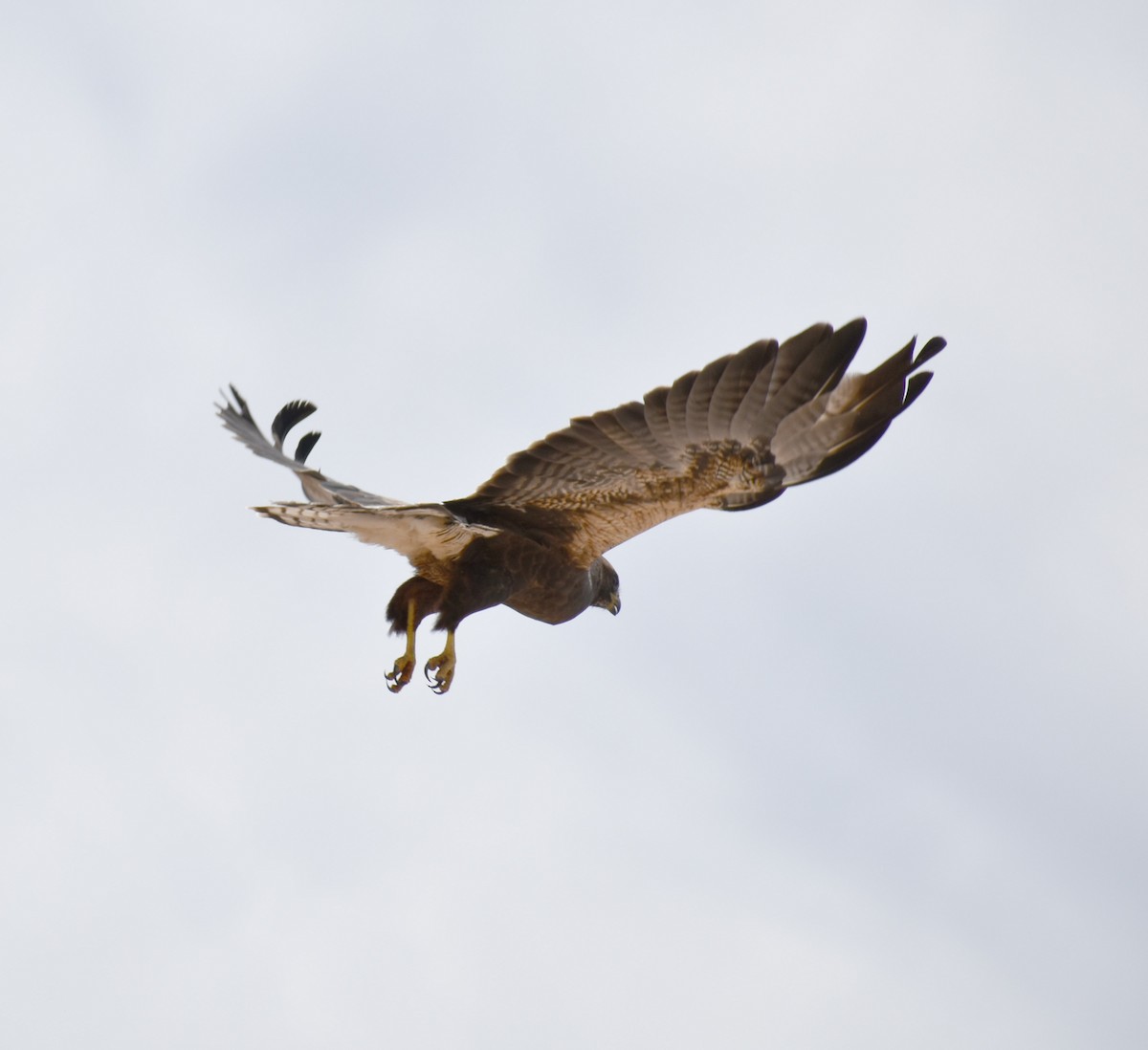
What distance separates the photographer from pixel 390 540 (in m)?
10.9

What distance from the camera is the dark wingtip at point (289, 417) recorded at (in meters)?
12.1

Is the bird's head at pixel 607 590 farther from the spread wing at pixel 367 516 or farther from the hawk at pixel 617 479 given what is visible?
the spread wing at pixel 367 516

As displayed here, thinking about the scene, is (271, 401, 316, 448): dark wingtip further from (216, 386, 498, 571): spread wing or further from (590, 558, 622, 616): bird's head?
(590, 558, 622, 616): bird's head

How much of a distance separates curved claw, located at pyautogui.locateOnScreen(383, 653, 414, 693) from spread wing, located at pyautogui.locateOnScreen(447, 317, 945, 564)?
981 mm

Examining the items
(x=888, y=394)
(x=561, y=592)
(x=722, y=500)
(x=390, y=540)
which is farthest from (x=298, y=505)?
(x=888, y=394)

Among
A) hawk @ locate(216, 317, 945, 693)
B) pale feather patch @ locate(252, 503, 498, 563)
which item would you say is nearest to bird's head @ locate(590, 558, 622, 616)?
hawk @ locate(216, 317, 945, 693)

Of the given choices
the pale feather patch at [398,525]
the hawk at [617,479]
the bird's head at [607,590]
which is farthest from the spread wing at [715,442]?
the bird's head at [607,590]

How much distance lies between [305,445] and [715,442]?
302 cm

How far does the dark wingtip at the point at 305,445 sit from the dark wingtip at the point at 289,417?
0.43ft

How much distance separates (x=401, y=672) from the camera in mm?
10820

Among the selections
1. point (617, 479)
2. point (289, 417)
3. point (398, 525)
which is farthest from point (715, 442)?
point (289, 417)

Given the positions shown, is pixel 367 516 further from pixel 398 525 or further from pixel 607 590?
pixel 607 590

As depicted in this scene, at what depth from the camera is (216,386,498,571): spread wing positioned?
33.8 ft

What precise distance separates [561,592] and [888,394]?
244 cm
